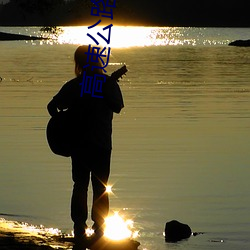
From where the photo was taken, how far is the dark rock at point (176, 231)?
42.7 feet

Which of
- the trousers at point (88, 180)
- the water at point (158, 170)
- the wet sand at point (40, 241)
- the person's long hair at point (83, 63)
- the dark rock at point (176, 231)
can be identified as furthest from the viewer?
the water at point (158, 170)

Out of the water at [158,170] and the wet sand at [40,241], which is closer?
the wet sand at [40,241]

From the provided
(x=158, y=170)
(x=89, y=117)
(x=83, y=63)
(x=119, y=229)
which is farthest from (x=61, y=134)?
(x=158, y=170)

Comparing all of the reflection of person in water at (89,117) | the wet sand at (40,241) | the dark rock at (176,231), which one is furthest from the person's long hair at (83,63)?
the dark rock at (176,231)

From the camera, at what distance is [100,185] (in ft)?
34.5

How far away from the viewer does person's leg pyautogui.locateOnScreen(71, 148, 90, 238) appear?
1040 centimetres

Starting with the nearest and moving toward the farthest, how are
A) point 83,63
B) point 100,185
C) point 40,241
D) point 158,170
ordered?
point 83,63 < point 100,185 < point 40,241 < point 158,170

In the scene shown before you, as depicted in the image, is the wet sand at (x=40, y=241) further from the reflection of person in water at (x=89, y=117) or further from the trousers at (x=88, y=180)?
the reflection of person in water at (x=89, y=117)

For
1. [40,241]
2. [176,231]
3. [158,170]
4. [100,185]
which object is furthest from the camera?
[158,170]

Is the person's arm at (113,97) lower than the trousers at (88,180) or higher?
higher

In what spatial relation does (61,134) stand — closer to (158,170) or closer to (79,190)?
(79,190)

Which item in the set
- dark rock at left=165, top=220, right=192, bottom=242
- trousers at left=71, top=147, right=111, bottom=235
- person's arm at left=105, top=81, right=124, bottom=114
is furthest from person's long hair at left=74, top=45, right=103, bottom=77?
dark rock at left=165, top=220, right=192, bottom=242

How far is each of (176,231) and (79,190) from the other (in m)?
2.83

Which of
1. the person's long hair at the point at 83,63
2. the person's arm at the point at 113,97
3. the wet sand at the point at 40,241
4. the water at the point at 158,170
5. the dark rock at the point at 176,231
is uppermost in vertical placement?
the water at the point at 158,170
